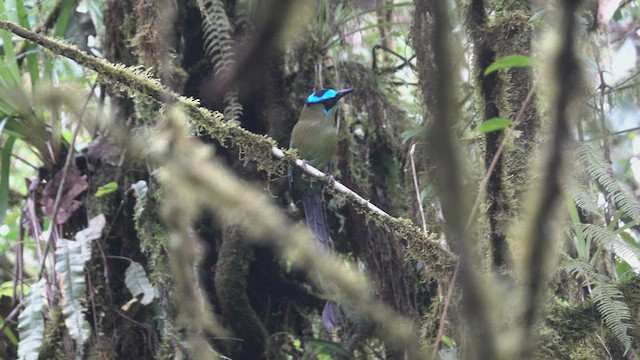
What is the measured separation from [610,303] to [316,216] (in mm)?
1585

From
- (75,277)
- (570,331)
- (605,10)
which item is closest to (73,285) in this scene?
(75,277)

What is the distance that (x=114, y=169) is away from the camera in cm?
354

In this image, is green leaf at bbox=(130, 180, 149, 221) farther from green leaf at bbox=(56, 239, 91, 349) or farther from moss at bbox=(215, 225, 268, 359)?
moss at bbox=(215, 225, 268, 359)

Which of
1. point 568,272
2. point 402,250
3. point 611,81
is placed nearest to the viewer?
point 568,272

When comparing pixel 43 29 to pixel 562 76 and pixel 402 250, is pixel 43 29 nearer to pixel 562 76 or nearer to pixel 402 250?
pixel 402 250

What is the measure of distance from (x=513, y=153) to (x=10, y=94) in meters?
2.32

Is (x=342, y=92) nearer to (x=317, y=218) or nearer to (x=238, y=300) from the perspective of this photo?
(x=317, y=218)

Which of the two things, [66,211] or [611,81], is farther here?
[611,81]

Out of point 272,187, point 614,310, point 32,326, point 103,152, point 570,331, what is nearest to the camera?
point 614,310

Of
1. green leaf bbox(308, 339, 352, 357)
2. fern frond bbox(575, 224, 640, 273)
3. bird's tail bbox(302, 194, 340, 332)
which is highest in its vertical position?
bird's tail bbox(302, 194, 340, 332)

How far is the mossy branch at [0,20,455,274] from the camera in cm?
211

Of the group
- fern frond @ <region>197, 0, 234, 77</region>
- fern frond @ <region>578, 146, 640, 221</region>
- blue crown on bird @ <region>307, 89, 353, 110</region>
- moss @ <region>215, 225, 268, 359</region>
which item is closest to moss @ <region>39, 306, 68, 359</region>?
moss @ <region>215, 225, 268, 359</region>

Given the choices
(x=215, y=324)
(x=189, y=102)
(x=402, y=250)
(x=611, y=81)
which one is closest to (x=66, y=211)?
(x=215, y=324)

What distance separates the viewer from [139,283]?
316 cm
